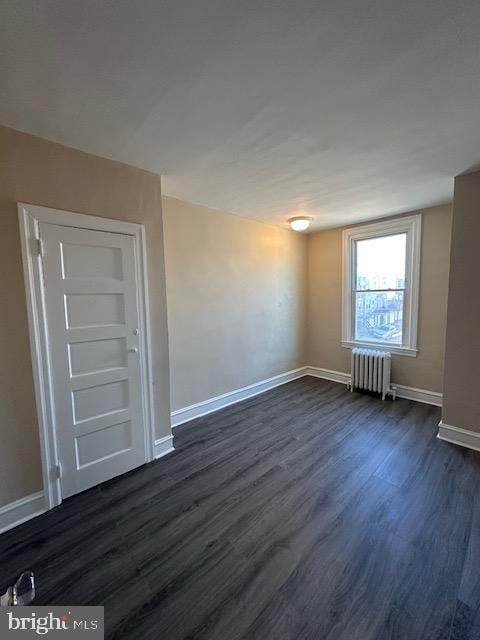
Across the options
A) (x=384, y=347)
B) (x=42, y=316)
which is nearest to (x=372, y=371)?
(x=384, y=347)

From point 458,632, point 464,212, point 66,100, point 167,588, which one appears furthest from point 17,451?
point 464,212

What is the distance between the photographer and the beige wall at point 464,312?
7.87 feet

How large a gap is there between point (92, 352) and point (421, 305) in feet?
12.3

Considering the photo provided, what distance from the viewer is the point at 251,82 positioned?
134 cm

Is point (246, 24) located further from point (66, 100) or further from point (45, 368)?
point (45, 368)

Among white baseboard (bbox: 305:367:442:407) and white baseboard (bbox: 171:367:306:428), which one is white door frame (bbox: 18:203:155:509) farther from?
white baseboard (bbox: 305:367:442:407)

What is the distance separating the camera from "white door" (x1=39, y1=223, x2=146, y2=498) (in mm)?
1909

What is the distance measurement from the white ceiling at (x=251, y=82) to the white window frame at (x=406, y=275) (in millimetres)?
1240

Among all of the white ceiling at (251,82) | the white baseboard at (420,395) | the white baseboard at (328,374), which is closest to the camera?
the white ceiling at (251,82)

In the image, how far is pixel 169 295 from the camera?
9.66ft

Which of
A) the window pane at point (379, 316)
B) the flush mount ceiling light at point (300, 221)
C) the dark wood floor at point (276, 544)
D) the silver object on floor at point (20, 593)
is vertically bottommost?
the dark wood floor at point (276, 544)

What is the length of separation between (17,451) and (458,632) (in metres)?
2.51

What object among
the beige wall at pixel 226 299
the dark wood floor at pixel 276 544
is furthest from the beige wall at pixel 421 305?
the dark wood floor at pixel 276 544

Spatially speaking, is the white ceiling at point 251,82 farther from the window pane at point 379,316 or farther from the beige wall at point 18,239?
the window pane at point 379,316
